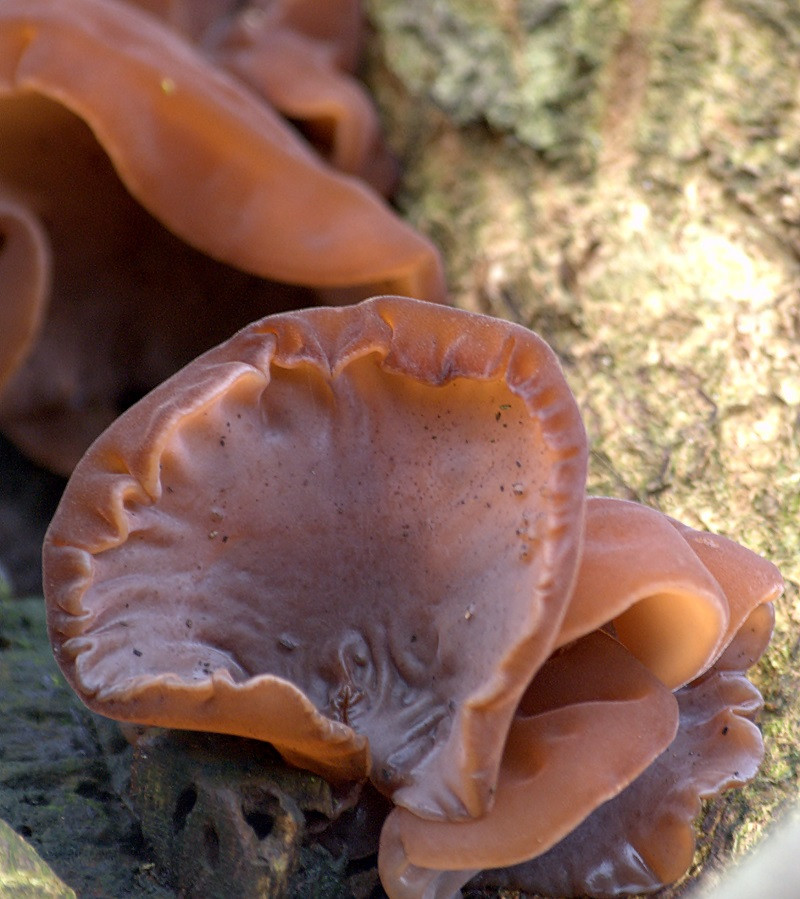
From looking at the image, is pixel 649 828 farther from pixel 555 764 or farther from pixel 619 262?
pixel 619 262

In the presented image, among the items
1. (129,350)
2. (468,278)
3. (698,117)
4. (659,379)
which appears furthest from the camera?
(129,350)

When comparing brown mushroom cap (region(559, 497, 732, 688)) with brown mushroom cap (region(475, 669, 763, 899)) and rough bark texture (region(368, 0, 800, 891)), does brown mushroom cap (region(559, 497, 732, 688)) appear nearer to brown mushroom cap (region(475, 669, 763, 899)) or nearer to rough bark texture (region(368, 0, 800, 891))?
brown mushroom cap (region(475, 669, 763, 899))

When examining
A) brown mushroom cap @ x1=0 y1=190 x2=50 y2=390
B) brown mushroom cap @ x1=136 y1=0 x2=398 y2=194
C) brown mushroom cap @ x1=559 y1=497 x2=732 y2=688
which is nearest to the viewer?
brown mushroom cap @ x1=559 y1=497 x2=732 y2=688

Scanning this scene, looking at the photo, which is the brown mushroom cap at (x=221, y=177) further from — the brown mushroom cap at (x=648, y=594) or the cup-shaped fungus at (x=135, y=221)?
the brown mushroom cap at (x=648, y=594)

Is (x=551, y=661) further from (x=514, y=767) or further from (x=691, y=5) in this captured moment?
(x=691, y=5)

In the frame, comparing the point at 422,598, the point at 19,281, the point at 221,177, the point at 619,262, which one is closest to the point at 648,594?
the point at 422,598

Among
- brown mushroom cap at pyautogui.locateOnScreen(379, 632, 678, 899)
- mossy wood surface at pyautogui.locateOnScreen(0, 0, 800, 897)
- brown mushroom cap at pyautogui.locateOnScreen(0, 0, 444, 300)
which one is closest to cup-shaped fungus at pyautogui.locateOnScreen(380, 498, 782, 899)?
brown mushroom cap at pyautogui.locateOnScreen(379, 632, 678, 899)

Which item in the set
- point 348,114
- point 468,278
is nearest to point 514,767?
point 468,278
